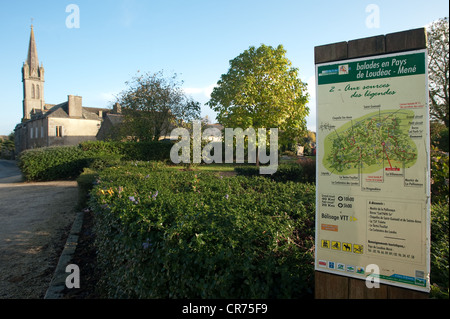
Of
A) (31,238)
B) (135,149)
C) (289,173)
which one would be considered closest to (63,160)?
(135,149)

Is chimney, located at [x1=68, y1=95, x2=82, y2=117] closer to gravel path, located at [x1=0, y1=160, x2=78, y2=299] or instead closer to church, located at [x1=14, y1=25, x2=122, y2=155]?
church, located at [x1=14, y1=25, x2=122, y2=155]

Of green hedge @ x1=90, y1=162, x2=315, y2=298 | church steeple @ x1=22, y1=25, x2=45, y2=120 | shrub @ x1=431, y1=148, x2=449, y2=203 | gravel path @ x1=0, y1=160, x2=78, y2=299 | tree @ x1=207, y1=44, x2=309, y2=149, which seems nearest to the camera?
green hedge @ x1=90, y1=162, x2=315, y2=298

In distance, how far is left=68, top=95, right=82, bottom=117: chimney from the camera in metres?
47.8

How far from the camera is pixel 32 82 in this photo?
235ft

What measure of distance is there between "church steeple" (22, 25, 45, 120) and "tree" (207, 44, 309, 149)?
6832cm

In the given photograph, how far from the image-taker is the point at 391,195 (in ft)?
6.61

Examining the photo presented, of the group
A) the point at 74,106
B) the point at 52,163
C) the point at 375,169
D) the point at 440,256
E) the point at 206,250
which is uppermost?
the point at 74,106

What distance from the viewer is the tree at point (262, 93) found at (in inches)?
721

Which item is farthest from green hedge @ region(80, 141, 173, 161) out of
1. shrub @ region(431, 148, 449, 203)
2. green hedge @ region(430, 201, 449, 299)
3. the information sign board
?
the information sign board

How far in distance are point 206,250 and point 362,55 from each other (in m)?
1.89

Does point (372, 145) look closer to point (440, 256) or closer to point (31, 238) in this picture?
point (440, 256)

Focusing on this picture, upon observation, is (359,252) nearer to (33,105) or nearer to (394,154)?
(394,154)

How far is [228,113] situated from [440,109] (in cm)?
1894

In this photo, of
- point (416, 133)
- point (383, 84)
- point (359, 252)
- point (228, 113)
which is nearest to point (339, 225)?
point (359, 252)
